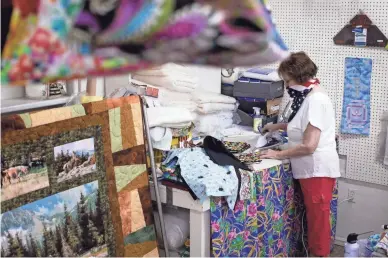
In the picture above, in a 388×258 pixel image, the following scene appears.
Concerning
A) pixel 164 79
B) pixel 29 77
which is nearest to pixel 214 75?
pixel 164 79

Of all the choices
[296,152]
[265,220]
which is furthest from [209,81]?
[265,220]

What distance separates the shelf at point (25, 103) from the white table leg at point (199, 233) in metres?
0.88

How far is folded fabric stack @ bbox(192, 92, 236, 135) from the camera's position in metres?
3.30

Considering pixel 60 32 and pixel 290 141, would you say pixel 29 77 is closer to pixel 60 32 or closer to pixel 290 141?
pixel 60 32

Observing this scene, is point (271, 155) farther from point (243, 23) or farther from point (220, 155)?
point (243, 23)

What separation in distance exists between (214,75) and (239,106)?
0.94 feet

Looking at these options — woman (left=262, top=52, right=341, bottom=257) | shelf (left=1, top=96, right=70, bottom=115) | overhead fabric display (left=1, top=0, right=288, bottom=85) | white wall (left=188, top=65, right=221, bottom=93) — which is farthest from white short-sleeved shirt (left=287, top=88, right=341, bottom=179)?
overhead fabric display (left=1, top=0, right=288, bottom=85)

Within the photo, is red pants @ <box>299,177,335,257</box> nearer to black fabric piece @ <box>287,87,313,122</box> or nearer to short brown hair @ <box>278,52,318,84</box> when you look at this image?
black fabric piece @ <box>287,87,313,122</box>

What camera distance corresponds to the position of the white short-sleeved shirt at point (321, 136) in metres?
3.00

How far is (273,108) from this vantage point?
3719mm

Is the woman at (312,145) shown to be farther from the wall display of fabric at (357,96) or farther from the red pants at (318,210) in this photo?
the wall display of fabric at (357,96)

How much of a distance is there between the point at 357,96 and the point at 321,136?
68 cm

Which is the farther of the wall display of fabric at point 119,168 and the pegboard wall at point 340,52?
the pegboard wall at point 340,52

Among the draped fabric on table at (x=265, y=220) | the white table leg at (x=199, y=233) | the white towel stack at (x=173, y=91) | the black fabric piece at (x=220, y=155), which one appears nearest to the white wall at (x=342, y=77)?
the draped fabric on table at (x=265, y=220)
